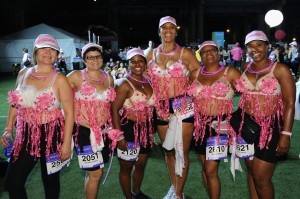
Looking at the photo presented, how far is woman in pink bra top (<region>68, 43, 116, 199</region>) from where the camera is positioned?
3172mm

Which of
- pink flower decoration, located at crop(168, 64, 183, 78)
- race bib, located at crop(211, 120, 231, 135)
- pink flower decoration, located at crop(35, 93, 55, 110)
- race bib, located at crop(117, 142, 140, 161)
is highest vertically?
pink flower decoration, located at crop(168, 64, 183, 78)

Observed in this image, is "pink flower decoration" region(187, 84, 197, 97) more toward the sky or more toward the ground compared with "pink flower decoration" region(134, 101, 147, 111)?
more toward the sky

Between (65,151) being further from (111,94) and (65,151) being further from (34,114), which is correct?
(111,94)

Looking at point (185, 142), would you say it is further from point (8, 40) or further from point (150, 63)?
point (8, 40)

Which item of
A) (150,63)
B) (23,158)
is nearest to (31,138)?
(23,158)

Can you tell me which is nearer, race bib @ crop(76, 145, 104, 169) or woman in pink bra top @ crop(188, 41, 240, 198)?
race bib @ crop(76, 145, 104, 169)

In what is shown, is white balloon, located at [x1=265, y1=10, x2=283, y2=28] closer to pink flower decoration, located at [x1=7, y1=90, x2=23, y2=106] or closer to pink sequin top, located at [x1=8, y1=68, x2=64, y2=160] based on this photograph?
pink sequin top, located at [x1=8, y1=68, x2=64, y2=160]

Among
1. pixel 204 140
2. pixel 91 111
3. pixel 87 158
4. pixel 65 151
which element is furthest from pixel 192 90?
pixel 65 151

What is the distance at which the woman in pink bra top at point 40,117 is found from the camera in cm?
287

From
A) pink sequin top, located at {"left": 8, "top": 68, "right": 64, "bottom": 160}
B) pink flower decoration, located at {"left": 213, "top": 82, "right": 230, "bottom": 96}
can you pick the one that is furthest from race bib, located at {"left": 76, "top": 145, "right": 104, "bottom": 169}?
pink flower decoration, located at {"left": 213, "top": 82, "right": 230, "bottom": 96}

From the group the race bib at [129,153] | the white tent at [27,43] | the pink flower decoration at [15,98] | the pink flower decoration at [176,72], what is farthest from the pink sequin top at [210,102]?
the white tent at [27,43]

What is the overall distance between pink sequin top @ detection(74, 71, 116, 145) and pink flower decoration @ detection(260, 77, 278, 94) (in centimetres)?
146

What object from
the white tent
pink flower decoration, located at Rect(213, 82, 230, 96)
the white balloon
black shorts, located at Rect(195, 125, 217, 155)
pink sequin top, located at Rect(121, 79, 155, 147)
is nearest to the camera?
pink flower decoration, located at Rect(213, 82, 230, 96)

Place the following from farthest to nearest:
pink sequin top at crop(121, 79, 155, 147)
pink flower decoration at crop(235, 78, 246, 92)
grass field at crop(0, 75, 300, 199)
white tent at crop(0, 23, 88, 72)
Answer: white tent at crop(0, 23, 88, 72), grass field at crop(0, 75, 300, 199), pink sequin top at crop(121, 79, 155, 147), pink flower decoration at crop(235, 78, 246, 92)
